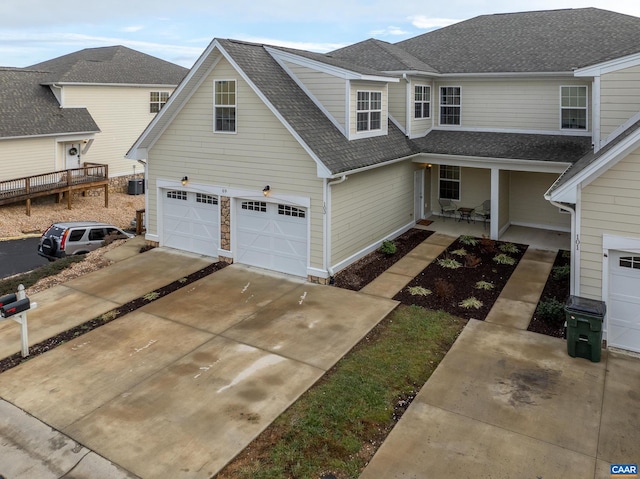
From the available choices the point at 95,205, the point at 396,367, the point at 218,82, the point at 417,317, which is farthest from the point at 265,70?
the point at 95,205

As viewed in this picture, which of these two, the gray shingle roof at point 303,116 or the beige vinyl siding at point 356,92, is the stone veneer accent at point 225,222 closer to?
the gray shingle roof at point 303,116

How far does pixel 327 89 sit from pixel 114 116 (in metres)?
22.2

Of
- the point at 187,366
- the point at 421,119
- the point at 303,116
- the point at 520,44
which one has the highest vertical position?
the point at 520,44

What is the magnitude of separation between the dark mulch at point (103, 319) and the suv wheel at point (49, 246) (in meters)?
6.22

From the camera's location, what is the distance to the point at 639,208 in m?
10.1

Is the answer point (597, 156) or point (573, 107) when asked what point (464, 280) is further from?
point (573, 107)

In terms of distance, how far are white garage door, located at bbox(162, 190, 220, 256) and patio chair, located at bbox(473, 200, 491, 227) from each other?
442 inches

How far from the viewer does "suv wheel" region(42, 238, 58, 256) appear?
60.2 feet

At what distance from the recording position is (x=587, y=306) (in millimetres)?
10383

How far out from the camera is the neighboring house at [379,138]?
48.2 feet

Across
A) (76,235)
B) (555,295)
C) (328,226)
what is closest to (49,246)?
(76,235)

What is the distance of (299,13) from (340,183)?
49.0 feet

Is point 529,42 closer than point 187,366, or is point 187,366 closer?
point 187,366

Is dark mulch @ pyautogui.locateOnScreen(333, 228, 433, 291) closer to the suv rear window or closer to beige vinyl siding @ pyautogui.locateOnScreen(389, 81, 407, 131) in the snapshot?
beige vinyl siding @ pyautogui.locateOnScreen(389, 81, 407, 131)
